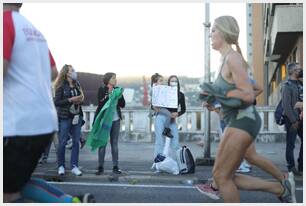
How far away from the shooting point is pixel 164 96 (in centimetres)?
881

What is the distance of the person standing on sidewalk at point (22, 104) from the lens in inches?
129

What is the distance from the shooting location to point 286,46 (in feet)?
65.9

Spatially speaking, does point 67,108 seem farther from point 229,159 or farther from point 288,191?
point 229,159

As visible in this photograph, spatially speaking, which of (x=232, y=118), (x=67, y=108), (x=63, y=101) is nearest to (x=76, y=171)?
(x=67, y=108)

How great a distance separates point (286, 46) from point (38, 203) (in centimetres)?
1757

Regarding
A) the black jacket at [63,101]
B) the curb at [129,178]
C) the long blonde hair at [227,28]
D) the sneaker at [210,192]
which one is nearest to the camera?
the long blonde hair at [227,28]

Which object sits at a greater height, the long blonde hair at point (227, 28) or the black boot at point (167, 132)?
the long blonde hair at point (227, 28)

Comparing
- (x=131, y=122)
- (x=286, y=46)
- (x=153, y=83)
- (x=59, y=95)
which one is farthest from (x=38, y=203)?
(x=286, y=46)

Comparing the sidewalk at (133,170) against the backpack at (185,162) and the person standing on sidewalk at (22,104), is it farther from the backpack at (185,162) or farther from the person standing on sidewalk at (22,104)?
the person standing on sidewalk at (22,104)

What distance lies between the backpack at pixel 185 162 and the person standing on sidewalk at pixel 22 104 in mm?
4809

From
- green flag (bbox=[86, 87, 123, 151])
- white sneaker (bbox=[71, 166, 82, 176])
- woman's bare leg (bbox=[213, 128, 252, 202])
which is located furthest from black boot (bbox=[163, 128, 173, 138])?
woman's bare leg (bbox=[213, 128, 252, 202])

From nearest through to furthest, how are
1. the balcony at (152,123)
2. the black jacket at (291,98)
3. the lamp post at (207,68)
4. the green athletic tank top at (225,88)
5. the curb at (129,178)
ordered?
the green athletic tank top at (225,88) → the curb at (129,178) → the black jacket at (291,98) → the lamp post at (207,68) → the balcony at (152,123)

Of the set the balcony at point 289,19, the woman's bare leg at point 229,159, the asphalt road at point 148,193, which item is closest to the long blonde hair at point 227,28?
the woman's bare leg at point 229,159

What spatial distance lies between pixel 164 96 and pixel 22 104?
18.4 feet
